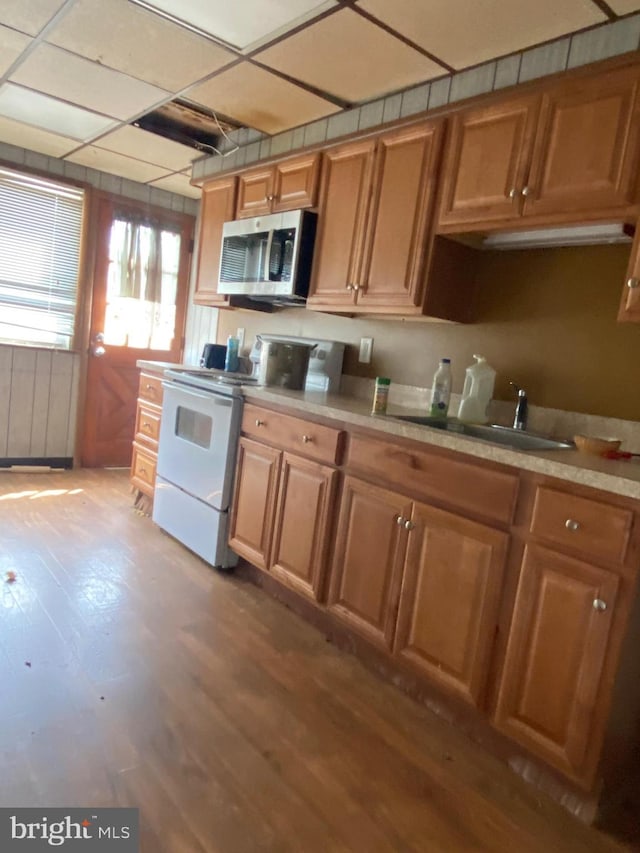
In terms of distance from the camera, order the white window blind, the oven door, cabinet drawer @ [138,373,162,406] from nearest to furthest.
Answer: the oven door
cabinet drawer @ [138,373,162,406]
the white window blind

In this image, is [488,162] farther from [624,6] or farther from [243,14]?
[243,14]

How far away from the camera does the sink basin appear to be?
6.55 feet

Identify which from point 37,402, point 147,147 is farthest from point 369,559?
point 37,402

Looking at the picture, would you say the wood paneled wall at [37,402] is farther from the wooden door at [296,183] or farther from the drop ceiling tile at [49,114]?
the wooden door at [296,183]

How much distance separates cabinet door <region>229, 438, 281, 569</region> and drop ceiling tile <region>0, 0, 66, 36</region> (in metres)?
1.81

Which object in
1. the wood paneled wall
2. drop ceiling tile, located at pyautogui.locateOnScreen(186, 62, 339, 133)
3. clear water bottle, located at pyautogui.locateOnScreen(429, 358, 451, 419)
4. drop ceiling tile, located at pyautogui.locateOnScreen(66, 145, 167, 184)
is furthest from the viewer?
the wood paneled wall

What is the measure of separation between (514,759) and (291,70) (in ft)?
8.47

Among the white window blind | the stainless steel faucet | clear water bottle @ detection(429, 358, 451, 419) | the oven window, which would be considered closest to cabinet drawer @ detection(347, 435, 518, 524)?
clear water bottle @ detection(429, 358, 451, 419)

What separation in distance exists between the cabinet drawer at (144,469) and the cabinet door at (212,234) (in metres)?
1.00

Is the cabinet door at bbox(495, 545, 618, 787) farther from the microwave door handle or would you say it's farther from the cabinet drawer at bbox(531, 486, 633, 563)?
the microwave door handle

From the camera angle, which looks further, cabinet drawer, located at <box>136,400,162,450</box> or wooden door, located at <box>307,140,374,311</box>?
cabinet drawer, located at <box>136,400,162,450</box>

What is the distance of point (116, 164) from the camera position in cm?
400

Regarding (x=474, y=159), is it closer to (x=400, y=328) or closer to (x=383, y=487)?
(x=400, y=328)

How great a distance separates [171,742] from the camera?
5.07 feet
